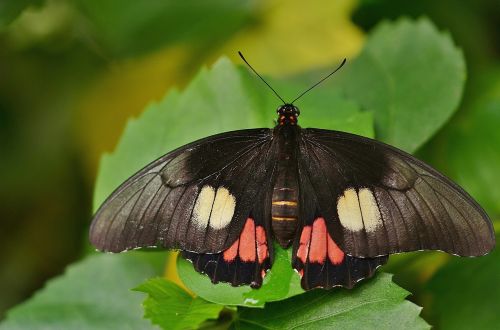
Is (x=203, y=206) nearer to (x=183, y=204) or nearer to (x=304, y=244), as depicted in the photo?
(x=183, y=204)

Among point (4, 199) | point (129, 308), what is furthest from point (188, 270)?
point (4, 199)

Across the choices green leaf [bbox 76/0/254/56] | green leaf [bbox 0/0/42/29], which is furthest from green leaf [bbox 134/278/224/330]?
green leaf [bbox 76/0/254/56]

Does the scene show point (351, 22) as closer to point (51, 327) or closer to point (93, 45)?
point (93, 45)

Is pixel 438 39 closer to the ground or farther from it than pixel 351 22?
closer to the ground

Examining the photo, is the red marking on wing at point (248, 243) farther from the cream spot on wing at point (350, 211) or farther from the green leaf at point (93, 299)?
the green leaf at point (93, 299)

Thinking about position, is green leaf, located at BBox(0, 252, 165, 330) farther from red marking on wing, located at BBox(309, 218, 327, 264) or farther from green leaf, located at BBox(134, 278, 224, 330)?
red marking on wing, located at BBox(309, 218, 327, 264)

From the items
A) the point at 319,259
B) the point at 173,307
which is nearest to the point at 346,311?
the point at 319,259

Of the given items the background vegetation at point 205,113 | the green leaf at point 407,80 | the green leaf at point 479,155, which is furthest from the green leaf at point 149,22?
the green leaf at point 479,155
